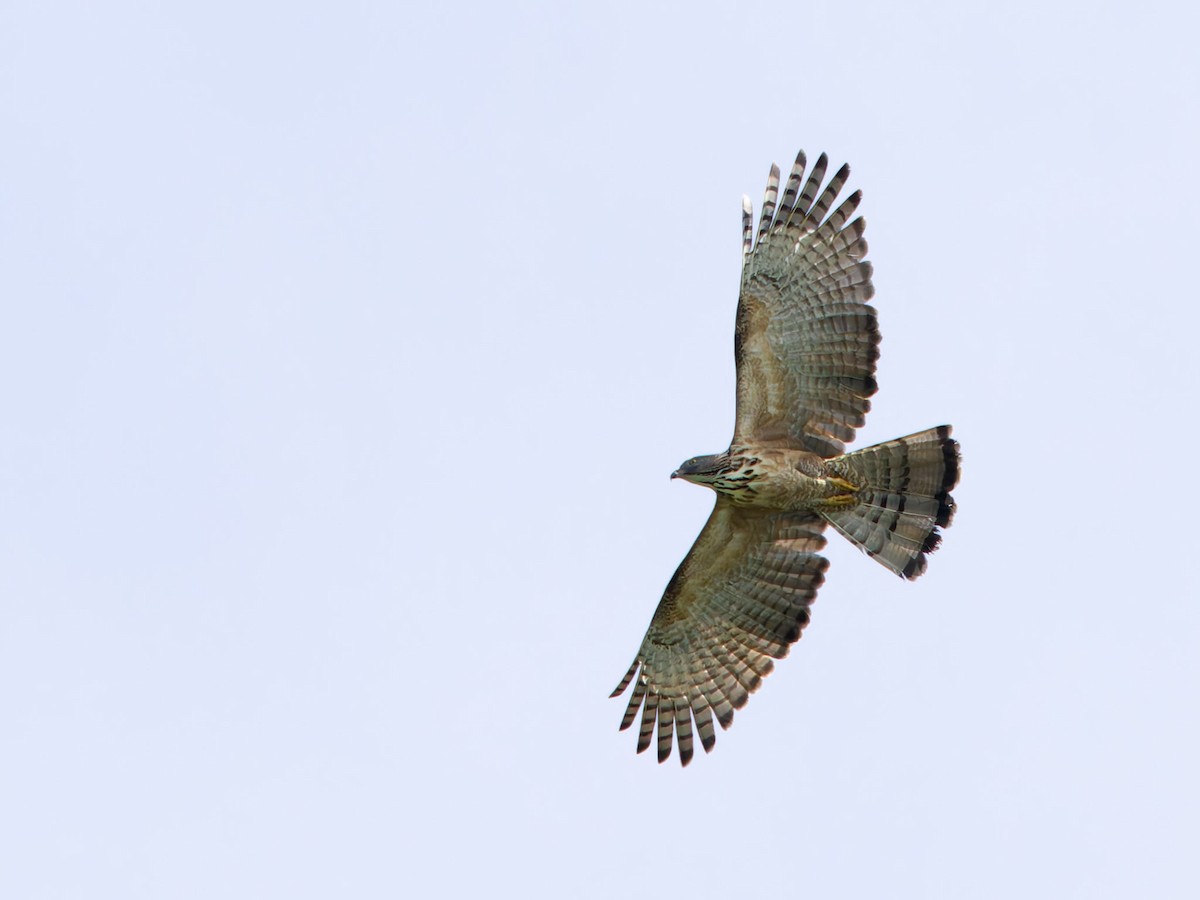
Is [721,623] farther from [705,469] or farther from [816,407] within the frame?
[816,407]

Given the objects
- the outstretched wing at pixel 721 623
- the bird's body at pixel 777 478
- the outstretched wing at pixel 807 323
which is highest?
the outstretched wing at pixel 807 323

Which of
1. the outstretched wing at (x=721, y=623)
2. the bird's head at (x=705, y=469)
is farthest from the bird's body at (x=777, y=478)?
the outstretched wing at (x=721, y=623)

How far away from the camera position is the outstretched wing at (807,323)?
16016mm

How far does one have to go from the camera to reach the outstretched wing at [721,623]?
55.3ft

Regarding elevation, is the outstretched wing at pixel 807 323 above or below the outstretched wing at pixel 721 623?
above

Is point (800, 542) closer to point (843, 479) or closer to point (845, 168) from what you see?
point (843, 479)

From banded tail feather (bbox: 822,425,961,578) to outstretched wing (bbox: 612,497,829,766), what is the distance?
2.28 ft

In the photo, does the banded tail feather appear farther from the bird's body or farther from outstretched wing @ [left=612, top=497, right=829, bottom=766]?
outstretched wing @ [left=612, top=497, right=829, bottom=766]

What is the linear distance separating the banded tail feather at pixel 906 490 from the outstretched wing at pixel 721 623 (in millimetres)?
694

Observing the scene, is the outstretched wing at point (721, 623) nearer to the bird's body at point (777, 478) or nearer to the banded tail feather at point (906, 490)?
the bird's body at point (777, 478)

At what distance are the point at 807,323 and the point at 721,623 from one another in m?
2.90

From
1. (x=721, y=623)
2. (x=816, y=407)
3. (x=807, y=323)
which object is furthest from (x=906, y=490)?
(x=721, y=623)

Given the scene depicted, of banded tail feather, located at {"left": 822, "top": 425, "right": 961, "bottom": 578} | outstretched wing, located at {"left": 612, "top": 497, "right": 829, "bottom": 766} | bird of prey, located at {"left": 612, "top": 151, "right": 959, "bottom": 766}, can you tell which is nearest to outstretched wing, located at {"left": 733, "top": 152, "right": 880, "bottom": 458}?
bird of prey, located at {"left": 612, "top": 151, "right": 959, "bottom": 766}

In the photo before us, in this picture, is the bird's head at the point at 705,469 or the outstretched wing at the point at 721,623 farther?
the outstretched wing at the point at 721,623
